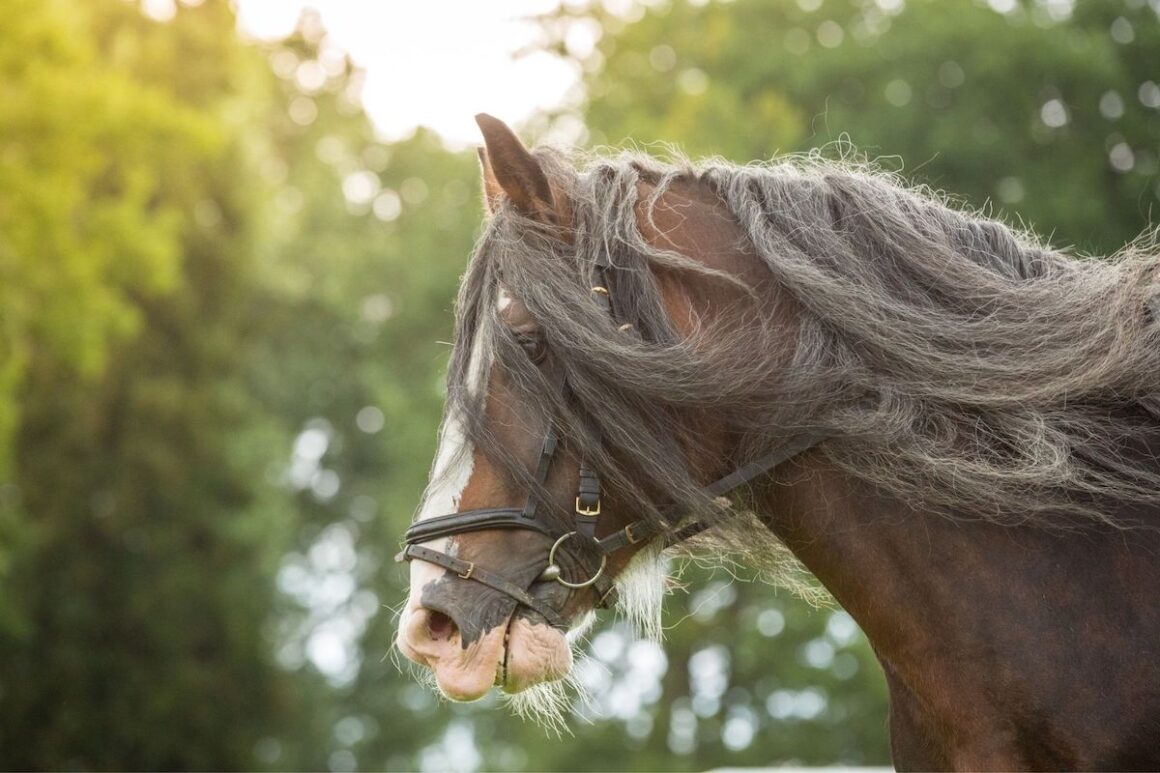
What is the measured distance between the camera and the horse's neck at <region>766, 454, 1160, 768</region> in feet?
9.84

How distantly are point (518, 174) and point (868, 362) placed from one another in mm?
1069

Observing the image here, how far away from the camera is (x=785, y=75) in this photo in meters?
19.3

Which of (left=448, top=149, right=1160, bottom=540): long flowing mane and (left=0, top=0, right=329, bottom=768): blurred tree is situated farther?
(left=0, top=0, right=329, bottom=768): blurred tree

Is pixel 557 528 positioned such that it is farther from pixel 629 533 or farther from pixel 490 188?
pixel 490 188

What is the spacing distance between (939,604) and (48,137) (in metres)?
15.1

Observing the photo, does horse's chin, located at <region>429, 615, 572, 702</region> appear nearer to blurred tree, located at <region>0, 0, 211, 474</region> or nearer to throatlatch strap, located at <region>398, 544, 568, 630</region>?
throatlatch strap, located at <region>398, 544, 568, 630</region>

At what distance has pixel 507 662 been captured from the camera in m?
3.23

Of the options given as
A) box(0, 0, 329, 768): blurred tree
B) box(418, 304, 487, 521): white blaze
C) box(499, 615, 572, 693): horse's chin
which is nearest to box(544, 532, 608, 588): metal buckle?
Result: box(499, 615, 572, 693): horse's chin

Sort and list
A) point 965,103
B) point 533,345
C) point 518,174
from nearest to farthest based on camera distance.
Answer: point 533,345 < point 518,174 < point 965,103

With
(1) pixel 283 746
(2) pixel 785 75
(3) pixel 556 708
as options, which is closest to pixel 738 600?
(2) pixel 785 75

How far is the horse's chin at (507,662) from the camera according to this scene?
10.4 feet

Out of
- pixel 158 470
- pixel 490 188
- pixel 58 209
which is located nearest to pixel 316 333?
pixel 158 470

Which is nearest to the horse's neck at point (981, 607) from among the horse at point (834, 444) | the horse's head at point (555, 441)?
the horse at point (834, 444)

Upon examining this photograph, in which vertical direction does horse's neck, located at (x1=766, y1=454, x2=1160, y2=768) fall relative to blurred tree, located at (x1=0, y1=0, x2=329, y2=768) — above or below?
below
